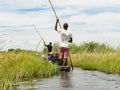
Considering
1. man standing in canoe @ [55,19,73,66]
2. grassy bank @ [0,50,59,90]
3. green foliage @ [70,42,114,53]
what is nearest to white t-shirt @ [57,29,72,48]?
man standing in canoe @ [55,19,73,66]

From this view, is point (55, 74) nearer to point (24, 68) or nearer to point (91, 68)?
point (24, 68)

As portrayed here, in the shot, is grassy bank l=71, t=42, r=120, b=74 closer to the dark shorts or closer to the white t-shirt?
the dark shorts

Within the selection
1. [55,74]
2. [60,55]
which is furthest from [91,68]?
[55,74]

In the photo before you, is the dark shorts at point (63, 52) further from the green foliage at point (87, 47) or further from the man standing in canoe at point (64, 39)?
the green foliage at point (87, 47)

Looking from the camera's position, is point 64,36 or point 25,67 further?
point 64,36

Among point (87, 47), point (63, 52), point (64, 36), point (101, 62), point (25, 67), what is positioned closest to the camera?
point (25, 67)

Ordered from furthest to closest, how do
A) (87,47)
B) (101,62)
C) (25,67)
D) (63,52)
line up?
1. (87,47)
2. (101,62)
3. (63,52)
4. (25,67)

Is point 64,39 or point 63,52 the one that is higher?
point 64,39

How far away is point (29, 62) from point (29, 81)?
3.12 m

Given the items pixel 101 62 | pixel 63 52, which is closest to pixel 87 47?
pixel 101 62

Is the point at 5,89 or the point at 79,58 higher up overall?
the point at 5,89

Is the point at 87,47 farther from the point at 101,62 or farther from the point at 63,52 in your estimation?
the point at 63,52

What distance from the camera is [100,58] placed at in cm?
2670

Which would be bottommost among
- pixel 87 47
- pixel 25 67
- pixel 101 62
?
pixel 87 47
